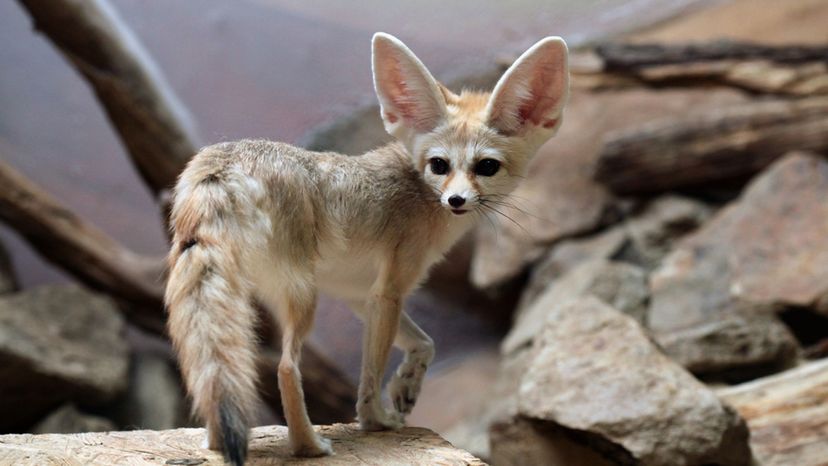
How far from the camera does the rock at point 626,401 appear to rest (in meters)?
3.18

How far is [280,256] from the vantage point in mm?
2363

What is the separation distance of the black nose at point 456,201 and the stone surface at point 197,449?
31.1 inches

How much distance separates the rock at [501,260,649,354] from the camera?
5.35 meters

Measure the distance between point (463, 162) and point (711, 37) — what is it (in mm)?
5398

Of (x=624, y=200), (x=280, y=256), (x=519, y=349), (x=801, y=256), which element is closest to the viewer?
(x=280, y=256)

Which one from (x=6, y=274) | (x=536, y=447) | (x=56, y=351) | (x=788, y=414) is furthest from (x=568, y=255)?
(x=6, y=274)

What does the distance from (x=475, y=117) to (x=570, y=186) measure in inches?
151

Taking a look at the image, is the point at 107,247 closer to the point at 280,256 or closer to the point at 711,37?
the point at 280,256

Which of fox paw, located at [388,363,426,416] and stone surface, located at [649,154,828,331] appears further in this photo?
stone surface, located at [649,154,828,331]

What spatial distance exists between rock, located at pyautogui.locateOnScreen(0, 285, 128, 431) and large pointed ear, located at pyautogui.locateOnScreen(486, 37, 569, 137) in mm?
3333

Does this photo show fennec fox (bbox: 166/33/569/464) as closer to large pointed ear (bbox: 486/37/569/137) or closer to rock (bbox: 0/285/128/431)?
large pointed ear (bbox: 486/37/569/137)

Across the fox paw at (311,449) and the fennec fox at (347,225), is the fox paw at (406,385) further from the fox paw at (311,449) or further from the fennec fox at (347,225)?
the fox paw at (311,449)

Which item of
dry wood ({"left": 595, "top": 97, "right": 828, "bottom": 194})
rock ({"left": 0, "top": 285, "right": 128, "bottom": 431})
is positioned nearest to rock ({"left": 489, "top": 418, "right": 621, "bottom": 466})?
rock ({"left": 0, "top": 285, "right": 128, "bottom": 431})

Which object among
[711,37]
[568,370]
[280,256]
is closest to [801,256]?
[568,370]
